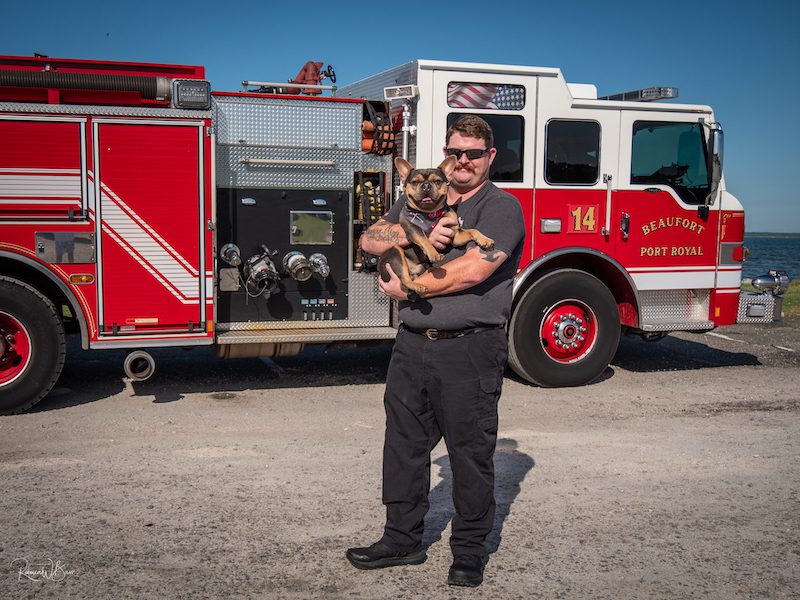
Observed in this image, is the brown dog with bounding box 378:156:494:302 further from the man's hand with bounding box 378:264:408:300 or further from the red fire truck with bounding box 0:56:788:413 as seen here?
the red fire truck with bounding box 0:56:788:413

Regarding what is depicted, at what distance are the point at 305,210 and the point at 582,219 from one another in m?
2.59

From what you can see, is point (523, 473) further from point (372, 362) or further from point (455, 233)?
point (372, 362)

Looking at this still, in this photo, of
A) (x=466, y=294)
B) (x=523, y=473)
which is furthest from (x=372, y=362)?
(x=466, y=294)

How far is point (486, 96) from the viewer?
24.3 feet

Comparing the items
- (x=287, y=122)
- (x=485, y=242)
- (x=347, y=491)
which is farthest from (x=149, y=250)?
(x=485, y=242)

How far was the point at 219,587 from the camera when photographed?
3553 mm

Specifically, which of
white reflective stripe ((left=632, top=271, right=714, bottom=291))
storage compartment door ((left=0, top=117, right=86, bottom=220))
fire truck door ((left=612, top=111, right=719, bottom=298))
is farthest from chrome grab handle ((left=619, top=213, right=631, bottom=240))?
storage compartment door ((left=0, top=117, right=86, bottom=220))

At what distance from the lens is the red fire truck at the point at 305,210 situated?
253 inches

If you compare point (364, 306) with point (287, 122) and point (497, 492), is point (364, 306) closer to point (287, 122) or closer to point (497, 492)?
point (287, 122)

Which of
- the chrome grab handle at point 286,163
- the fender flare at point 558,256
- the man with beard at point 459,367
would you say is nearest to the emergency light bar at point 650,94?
the fender flare at point 558,256

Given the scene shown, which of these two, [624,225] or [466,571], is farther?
[624,225]

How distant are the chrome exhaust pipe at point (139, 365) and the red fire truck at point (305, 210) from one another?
1.0 inches

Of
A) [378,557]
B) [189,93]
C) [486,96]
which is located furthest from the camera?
[486,96]

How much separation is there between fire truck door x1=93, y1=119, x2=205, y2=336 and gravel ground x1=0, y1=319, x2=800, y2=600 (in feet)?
2.68
